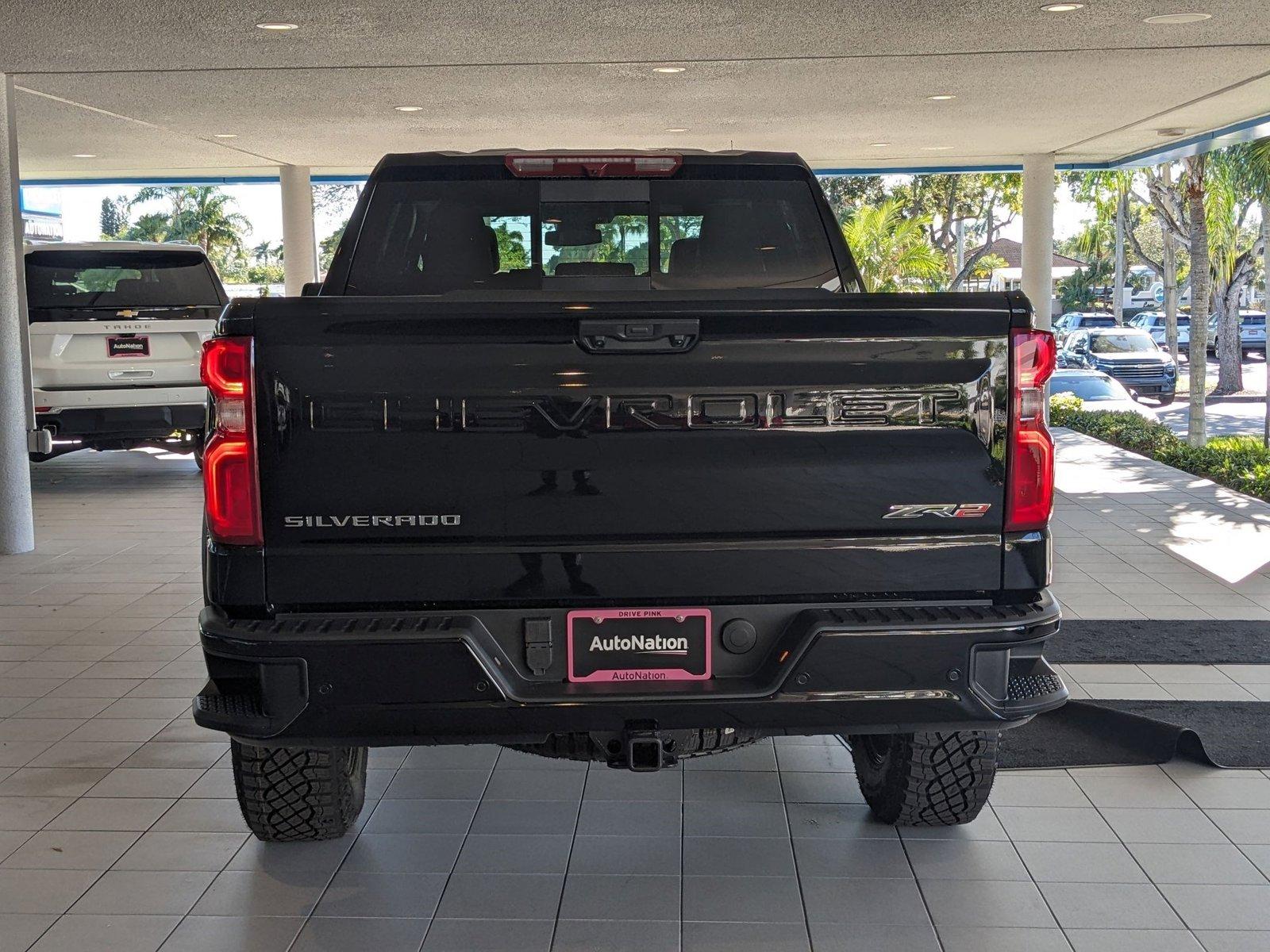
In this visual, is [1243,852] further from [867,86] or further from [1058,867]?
[867,86]

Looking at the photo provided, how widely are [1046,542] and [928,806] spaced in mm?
1151

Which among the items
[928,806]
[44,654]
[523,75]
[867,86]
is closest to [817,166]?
[867,86]

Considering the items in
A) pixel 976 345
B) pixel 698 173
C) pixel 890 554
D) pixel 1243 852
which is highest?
pixel 698 173

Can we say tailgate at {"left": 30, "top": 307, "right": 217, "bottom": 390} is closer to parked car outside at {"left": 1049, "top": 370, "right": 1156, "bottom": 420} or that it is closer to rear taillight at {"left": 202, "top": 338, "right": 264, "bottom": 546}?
rear taillight at {"left": 202, "top": 338, "right": 264, "bottom": 546}

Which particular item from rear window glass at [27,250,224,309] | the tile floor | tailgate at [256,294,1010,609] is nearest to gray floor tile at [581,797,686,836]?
the tile floor

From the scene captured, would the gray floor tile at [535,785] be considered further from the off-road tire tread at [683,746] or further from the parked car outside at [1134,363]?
the parked car outside at [1134,363]

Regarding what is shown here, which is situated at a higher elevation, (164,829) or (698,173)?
(698,173)

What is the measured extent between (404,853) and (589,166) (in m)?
2.03

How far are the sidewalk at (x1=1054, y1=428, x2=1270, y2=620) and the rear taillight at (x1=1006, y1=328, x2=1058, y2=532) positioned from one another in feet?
13.1

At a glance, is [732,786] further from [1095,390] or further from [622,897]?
[1095,390]

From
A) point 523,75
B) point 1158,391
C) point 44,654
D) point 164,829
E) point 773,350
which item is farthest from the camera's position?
point 1158,391

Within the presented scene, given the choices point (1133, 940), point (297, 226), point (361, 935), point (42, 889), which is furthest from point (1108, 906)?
point (297, 226)

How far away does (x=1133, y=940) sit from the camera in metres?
3.29

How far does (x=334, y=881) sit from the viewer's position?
3.68m
